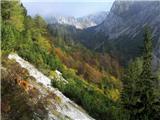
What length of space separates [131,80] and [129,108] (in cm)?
803

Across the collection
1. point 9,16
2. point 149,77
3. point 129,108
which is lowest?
point 129,108

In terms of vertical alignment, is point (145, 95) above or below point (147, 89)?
below

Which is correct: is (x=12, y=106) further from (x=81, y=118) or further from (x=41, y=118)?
(x=81, y=118)

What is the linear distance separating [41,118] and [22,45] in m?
28.8

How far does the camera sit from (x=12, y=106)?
58.1 feet

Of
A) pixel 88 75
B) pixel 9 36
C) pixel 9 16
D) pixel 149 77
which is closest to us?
pixel 9 36

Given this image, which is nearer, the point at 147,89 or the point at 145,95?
the point at 145,95

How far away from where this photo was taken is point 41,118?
18781 mm

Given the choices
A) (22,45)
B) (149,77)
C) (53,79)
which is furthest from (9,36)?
(149,77)

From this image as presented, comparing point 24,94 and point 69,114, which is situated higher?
point 24,94

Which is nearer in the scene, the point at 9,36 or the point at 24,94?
the point at 24,94

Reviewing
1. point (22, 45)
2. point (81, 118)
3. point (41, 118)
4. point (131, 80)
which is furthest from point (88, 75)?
point (41, 118)

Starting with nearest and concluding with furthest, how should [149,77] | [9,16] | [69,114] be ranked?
[69,114] → [149,77] → [9,16]

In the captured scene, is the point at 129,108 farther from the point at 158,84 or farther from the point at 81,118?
the point at 81,118
